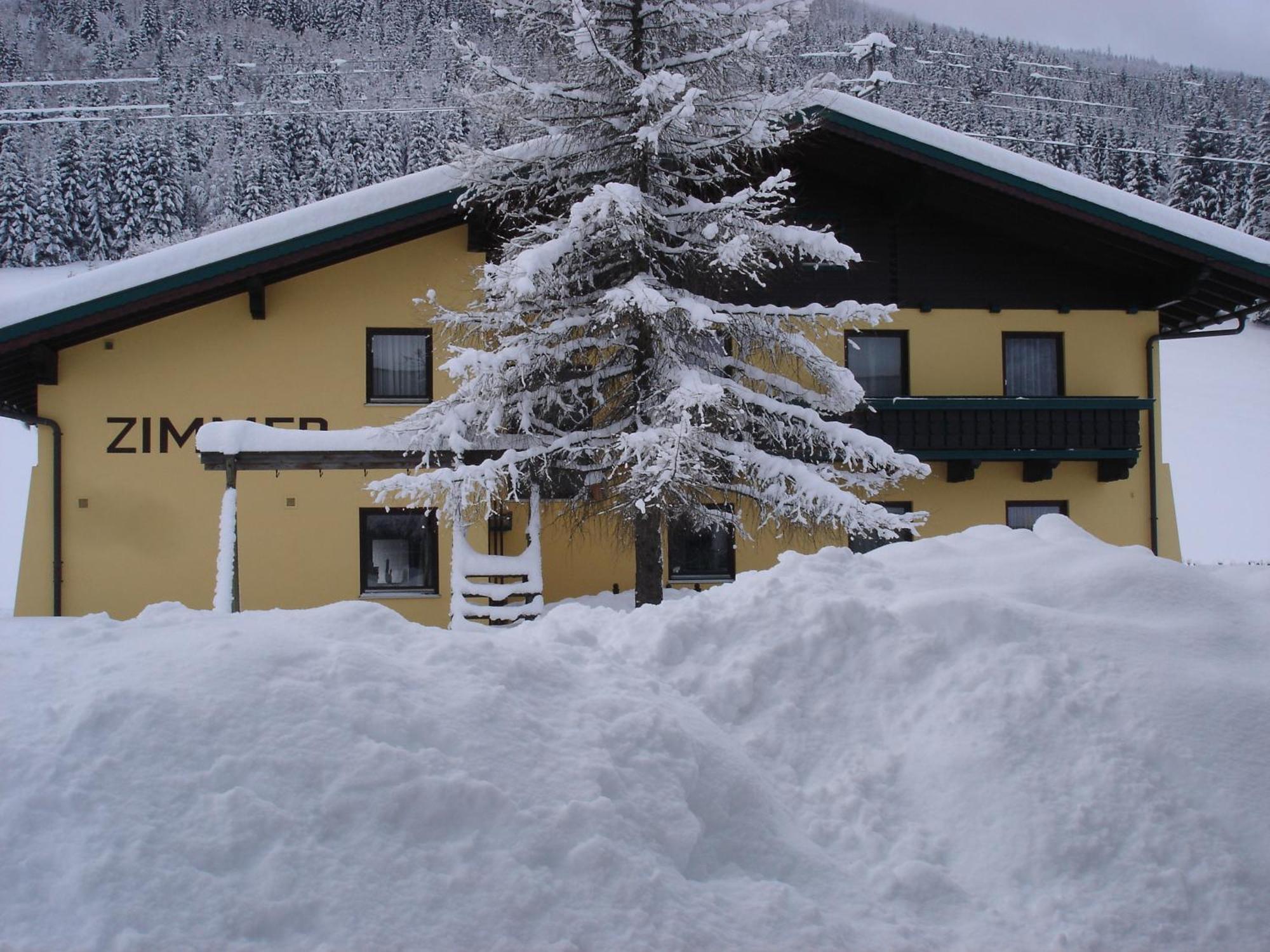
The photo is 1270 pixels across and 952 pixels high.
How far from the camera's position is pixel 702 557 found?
14.9 metres

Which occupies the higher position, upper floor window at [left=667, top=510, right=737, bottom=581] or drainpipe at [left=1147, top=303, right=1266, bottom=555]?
drainpipe at [left=1147, top=303, right=1266, bottom=555]

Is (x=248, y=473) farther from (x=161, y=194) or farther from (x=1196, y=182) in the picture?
(x=1196, y=182)

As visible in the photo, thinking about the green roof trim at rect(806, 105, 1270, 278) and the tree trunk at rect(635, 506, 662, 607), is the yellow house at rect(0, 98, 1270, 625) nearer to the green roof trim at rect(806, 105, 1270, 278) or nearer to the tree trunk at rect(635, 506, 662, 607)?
the green roof trim at rect(806, 105, 1270, 278)

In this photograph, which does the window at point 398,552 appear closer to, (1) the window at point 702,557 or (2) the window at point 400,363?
(2) the window at point 400,363

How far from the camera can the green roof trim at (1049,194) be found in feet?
44.7

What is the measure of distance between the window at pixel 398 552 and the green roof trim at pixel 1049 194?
8634 mm

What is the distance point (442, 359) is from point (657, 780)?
440 inches

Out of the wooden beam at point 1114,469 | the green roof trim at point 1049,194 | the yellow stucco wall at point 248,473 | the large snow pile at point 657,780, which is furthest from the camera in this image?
the wooden beam at point 1114,469

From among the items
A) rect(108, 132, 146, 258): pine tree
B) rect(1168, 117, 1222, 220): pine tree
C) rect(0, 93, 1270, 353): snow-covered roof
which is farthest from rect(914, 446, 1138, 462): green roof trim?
rect(108, 132, 146, 258): pine tree

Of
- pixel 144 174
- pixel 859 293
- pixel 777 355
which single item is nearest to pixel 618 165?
pixel 777 355

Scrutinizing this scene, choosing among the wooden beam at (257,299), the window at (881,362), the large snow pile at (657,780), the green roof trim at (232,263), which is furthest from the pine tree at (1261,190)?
the large snow pile at (657,780)

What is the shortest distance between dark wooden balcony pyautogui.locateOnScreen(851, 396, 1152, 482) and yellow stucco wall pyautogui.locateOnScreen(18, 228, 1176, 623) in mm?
1745

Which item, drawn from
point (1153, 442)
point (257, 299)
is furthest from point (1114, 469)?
point (257, 299)

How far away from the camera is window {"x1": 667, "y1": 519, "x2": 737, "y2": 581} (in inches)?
582
